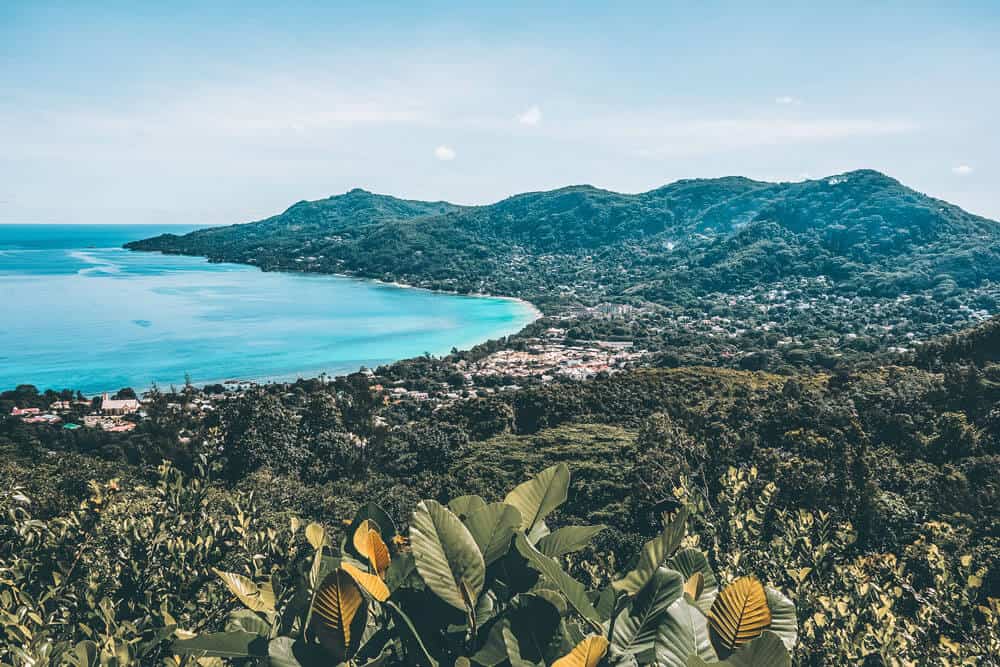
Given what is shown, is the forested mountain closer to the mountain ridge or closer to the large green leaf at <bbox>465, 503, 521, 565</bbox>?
the mountain ridge

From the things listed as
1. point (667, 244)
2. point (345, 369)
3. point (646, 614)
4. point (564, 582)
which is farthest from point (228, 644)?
point (667, 244)

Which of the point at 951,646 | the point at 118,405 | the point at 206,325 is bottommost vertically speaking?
the point at 118,405

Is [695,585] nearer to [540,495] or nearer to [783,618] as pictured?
[783,618]

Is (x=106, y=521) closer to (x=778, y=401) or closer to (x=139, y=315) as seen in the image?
(x=778, y=401)

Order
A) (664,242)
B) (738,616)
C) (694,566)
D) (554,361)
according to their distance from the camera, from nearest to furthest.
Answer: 1. (738,616)
2. (694,566)
3. (554,361)
4. (664,242)

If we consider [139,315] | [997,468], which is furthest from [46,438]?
[139,315]

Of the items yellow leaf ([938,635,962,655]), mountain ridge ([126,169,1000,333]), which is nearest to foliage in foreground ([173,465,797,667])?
yellow leaf ([938,635,962,655])

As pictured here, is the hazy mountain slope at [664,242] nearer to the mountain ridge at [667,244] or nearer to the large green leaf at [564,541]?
the mountain ridge at [667,244]

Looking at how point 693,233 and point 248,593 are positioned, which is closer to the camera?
point 248,593
